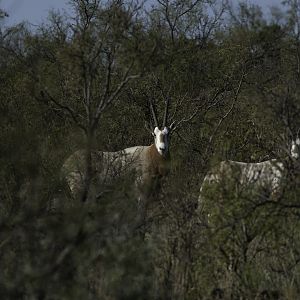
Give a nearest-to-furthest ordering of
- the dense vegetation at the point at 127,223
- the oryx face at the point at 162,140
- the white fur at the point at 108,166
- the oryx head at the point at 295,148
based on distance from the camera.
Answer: the dense vegetation at the point at 127,223
the oryx head at the point at 295,148
the white fur at the point at 108,166
the oryx face at the point at 162,140

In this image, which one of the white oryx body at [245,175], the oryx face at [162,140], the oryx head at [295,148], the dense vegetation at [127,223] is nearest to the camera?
the dense vegetation at [127,223]

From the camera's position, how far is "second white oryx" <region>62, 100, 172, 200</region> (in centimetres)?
1032

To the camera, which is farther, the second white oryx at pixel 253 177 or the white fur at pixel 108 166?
the white fur at pixel 108 166

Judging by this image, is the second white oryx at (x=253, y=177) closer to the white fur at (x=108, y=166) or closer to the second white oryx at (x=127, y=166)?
the second white oryx at (x=127, y=166)

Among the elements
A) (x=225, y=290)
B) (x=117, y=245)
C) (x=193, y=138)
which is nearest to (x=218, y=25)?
(x=193, y=138)

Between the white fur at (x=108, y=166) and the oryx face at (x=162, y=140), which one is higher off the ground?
the oryx face at (x=162, y=140)

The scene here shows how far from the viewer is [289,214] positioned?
9117mm

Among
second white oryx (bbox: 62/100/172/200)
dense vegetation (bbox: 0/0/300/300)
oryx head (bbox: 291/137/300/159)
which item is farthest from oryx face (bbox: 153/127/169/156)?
oryx head (bbox: 291/137/300/159)

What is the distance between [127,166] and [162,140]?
641 centimetres

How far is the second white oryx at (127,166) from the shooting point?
10.3 meters

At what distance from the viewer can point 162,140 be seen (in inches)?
820

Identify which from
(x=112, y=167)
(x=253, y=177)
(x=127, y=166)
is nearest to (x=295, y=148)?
(x=253, y=177)

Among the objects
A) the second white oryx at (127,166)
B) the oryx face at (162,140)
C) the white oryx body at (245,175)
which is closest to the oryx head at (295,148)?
the white oryx body at (245,175)

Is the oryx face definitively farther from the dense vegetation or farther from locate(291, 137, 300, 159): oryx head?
locate(291, 137, 300, 159): oryx head
